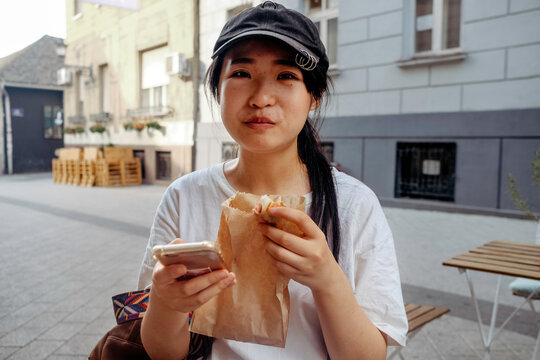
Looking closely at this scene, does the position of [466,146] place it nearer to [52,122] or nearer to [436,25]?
[436,25]

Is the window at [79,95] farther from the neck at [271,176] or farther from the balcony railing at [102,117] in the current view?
the neck at [271,176]

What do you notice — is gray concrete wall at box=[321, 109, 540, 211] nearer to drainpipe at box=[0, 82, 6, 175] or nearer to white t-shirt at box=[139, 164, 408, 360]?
white t-shirt at box=[139, 164, 408, 360]

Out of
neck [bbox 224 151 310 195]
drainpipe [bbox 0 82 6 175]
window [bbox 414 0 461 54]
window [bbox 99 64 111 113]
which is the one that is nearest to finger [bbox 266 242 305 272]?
neck [bbox 224 151 310 195]

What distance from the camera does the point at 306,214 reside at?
1.00 metres

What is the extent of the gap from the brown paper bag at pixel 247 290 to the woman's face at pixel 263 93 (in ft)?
0.88

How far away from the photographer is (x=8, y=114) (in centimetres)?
2006

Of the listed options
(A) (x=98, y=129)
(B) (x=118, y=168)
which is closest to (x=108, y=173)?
(B) (x=118, y=168)

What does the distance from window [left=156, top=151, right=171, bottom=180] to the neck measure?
40.1ft

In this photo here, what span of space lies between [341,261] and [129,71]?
1469 cm

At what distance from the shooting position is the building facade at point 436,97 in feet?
21.2

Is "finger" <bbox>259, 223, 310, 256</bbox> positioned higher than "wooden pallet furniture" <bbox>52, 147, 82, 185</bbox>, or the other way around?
"finger" <bbox>259, 223, 310, 256</bbox>

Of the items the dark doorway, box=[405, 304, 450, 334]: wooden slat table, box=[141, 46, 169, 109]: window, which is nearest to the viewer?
box=[405, 304, 450, 334]: wooden slat table

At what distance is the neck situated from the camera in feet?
4.48

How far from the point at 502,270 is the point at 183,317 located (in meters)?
1.67
